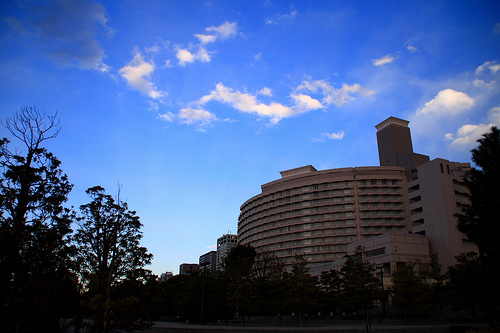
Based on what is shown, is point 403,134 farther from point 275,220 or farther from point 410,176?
point 275,220

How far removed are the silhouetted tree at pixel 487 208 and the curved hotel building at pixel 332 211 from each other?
70.2 m

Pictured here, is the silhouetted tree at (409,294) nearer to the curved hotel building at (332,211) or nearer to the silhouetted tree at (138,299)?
the silhouetted tree at (138,299)

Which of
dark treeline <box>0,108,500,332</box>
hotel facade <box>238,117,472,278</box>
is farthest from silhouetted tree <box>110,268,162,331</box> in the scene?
hotel facade <box>238,117,472,278</box>

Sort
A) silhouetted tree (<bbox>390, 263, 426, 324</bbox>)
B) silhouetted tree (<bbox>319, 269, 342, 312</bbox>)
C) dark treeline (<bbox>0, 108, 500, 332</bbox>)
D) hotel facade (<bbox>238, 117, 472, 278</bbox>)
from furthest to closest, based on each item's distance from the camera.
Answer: hotel facade (<bbox>238, 117, 472, 278</bbox>), silhouetted tree (<bbox>319, 269, 342, 312</bbox>), silhouetted tree (<bbox>390, 263, 426, 324</bbox>), dark treeline (<bbox>0, 108, 500, 332</bbox>)

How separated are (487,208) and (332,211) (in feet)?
261

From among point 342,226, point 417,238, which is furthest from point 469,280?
point 342,226

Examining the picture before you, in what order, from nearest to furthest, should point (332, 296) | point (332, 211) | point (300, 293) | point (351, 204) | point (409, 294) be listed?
1. point (409, 294)
2. point (300, 293)
3. point (332, 296)
4. point (351, 204)
5. point (332, 211)

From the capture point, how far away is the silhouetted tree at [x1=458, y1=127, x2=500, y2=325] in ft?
50.7

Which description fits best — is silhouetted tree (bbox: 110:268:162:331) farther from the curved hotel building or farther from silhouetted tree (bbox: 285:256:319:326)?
the curved hotel building

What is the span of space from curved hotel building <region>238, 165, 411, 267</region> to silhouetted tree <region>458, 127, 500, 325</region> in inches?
2764

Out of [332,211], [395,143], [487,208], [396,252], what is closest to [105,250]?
[487,208]

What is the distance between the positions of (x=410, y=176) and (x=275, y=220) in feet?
137

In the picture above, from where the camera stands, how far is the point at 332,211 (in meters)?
94.1

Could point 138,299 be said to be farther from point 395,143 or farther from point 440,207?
point 395,143
